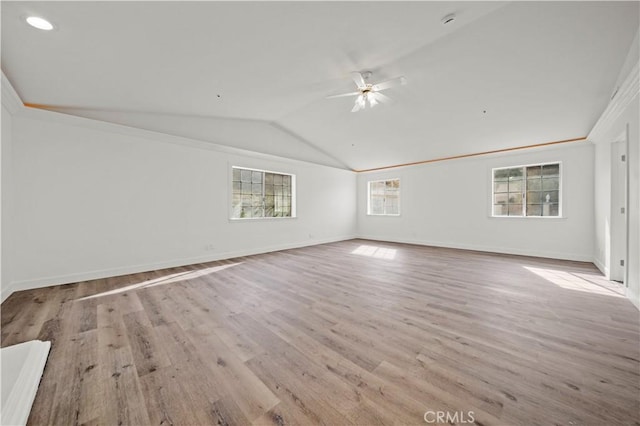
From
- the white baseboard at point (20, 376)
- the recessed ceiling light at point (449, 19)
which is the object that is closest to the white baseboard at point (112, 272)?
the white baseboard at point (20, 376)

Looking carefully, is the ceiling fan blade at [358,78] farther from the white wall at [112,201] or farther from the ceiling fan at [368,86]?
the white wall at [112,201]

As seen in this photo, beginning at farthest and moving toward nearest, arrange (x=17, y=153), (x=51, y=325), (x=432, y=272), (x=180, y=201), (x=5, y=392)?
(x=180, y=201) < (x=432, y=272) < (x=17, y=153) < (x=51, y=325) < (x=5, y=392)

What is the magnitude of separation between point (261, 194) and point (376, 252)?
127 inches

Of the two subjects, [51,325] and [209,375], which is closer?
[209,375]

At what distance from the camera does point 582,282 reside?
133 inches

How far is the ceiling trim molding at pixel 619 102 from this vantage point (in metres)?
2.51

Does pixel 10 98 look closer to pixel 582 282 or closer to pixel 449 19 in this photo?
pixel 449 19

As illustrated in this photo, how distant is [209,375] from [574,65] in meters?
5.09

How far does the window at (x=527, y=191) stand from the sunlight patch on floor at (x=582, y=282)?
185cm

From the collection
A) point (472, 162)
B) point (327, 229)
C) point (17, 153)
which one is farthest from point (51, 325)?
point (472, 162)

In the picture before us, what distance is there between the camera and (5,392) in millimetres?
1339

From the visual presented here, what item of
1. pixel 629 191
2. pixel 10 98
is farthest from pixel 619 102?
pixel 10 98

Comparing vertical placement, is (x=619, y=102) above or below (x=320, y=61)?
below

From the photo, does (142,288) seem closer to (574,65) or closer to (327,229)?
(327,229)
